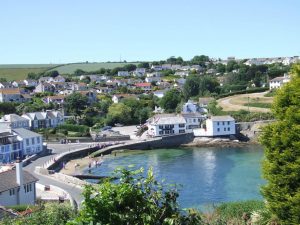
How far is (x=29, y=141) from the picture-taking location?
156 ft

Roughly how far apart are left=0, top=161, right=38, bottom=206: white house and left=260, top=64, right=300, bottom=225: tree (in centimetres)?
1322

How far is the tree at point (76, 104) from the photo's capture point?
74062 millimetres

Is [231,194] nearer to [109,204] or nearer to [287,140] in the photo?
[287,140]

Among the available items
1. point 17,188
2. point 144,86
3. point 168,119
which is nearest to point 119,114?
point 168,119

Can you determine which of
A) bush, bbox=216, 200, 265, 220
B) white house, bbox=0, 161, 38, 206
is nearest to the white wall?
white house, bbox=0, 161, 38, 206

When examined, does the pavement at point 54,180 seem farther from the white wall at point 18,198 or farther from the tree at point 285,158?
the tree at point 285,158

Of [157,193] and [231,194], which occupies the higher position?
[157,193]

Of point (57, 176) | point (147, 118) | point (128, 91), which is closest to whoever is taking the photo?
point (57, 176)

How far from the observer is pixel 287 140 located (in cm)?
1287

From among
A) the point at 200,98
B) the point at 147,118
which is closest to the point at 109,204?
the point at 147,118

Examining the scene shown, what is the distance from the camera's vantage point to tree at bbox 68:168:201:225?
7.33 meters

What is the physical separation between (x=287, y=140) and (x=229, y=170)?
29150mm

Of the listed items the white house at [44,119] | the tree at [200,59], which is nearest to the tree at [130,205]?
the white house at [44,119]

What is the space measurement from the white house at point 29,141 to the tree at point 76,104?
79.8ft
